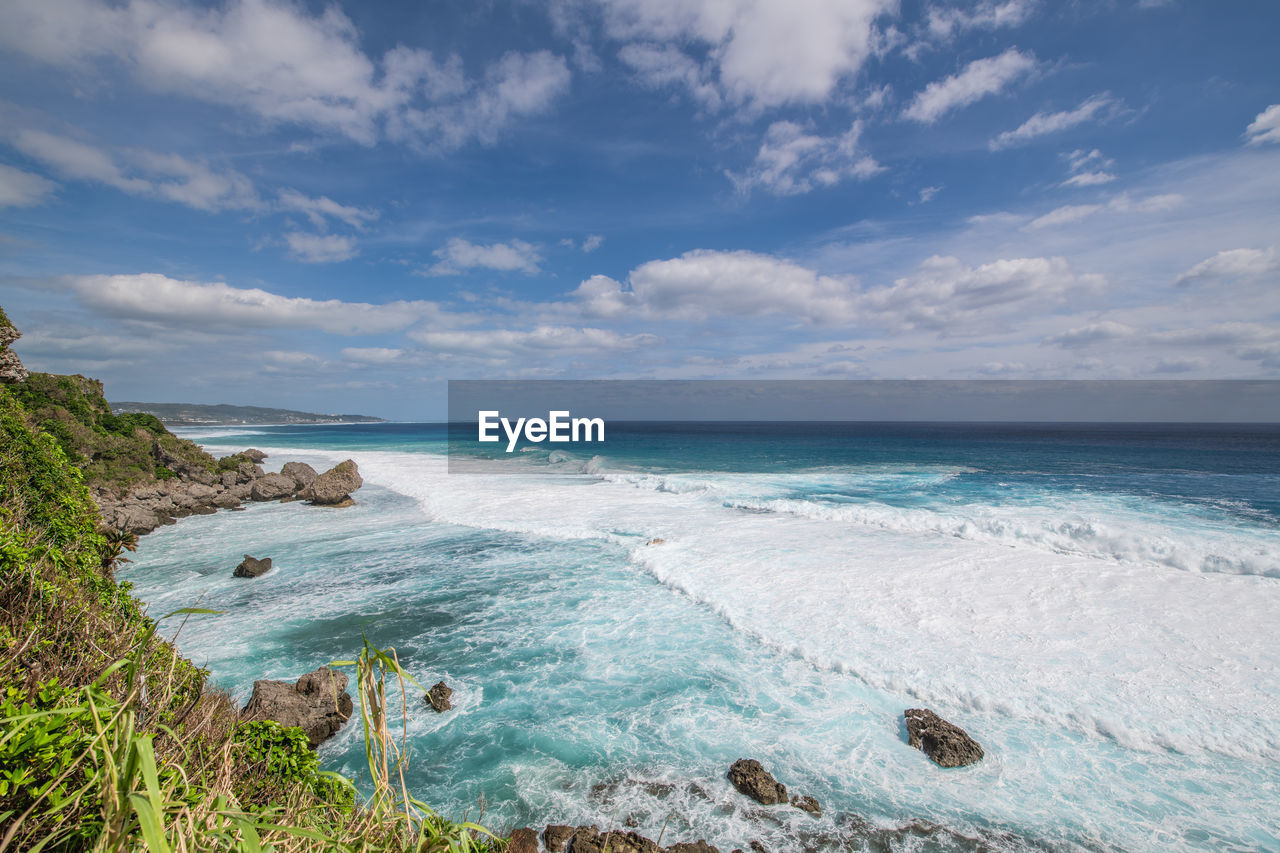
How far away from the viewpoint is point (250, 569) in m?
14.6

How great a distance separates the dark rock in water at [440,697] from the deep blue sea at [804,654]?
0.76ft

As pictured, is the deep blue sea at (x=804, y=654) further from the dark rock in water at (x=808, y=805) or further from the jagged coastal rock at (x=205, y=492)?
the jagged coastal rock at (x=205, y=492)

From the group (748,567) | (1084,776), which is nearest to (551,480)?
(748,567)

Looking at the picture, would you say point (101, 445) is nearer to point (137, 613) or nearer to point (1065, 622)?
point (137, 613)

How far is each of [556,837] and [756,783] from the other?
8.39ft

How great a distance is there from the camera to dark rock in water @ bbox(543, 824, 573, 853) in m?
5.83

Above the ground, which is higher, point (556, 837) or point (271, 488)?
point (271, 488)

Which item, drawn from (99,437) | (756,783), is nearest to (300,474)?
(99,437)

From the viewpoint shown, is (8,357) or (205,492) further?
(205,492)

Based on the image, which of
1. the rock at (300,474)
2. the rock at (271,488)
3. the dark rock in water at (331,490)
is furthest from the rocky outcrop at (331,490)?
the rock at (300,474)

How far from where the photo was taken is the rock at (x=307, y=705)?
749 centimetres

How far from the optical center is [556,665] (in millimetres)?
9875

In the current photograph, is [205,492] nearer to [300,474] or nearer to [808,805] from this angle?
[300,474]

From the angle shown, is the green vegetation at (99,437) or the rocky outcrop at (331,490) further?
the rocky outcrop at (331,490)
